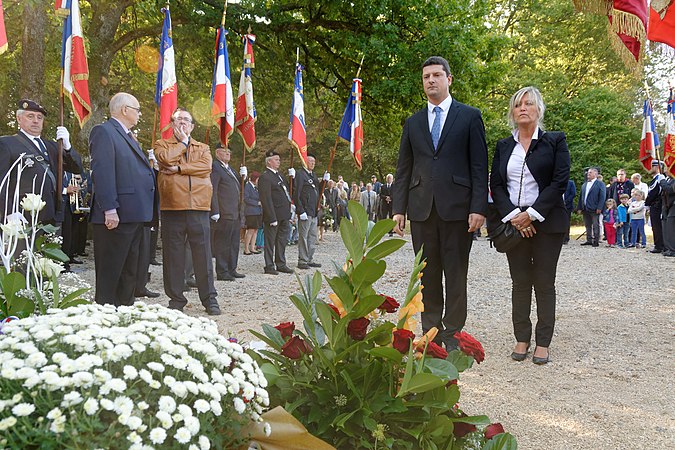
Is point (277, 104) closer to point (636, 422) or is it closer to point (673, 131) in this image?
point (673, 131)

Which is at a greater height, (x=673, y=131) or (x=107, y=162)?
(x=673, y=131)

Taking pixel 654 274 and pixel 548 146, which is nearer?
pixel 548 146

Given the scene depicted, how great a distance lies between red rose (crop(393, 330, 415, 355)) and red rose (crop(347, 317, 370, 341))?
0.35 ft

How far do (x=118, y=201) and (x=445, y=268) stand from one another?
2.72 m

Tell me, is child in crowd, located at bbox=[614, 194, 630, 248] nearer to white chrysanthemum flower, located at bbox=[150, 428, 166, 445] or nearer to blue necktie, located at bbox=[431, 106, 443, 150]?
blue necktie, located at bbox=[431, 106, 443, 150]

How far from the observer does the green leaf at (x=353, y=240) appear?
1672mm

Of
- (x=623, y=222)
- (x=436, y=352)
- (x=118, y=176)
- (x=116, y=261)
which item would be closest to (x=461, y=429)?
(x=436, y=352)

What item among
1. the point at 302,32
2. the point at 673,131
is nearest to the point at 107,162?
the point at 673,131

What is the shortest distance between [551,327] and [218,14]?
35.8 feet

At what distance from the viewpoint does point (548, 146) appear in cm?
428

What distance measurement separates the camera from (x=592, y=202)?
602 inches

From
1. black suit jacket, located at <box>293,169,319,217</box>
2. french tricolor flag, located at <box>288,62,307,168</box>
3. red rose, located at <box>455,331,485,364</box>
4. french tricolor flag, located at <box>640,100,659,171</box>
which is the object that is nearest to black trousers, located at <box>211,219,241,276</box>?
black suit jacket, located at <box>293,169,319,217</box>

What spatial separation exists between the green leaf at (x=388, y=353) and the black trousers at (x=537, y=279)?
2.99 metres

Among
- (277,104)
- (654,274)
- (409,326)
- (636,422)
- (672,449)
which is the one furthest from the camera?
(277,104)
